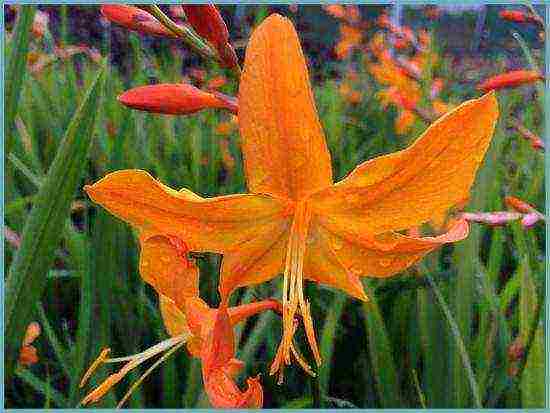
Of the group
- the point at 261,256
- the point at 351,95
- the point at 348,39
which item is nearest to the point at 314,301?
the point at 261,256

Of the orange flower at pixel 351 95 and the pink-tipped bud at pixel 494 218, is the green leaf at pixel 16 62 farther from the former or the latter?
the orange flower at pixel 351 95

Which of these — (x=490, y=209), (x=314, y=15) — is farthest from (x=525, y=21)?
(x=314, y=15)

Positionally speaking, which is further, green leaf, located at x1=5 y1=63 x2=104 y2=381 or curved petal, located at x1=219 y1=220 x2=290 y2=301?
green leaf, located at x1=5 y1=63 x2=104 y2=381

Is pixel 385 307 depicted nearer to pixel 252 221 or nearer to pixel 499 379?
pixel 499 379

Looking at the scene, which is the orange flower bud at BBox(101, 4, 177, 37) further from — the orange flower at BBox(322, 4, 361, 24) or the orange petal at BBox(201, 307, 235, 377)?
the orange flower at BBox(322, 4, 361, 24)

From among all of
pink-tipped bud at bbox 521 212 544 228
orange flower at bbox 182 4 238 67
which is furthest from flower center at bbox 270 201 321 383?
pink-tipped bud at bbox 521 212 544 228

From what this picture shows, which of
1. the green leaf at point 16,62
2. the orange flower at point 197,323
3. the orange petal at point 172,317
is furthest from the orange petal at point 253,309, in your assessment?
the green leaf at point 16,62
